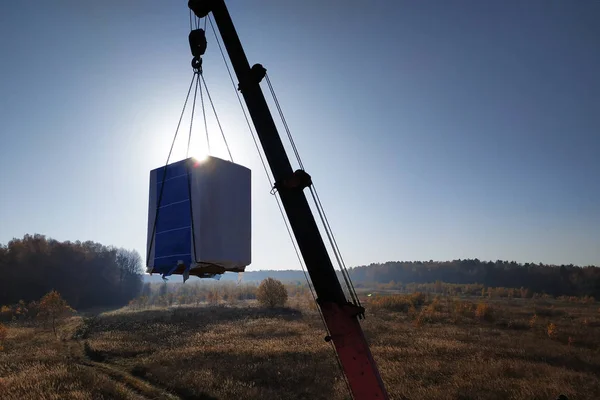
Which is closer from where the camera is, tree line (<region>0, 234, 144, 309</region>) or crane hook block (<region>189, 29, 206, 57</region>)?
crane hook block (<region>189, 29, 206, 57</region>)

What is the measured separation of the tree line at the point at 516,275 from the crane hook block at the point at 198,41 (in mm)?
126334

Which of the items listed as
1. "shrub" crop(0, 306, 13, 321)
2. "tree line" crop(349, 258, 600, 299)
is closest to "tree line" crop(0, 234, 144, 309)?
"shrub" crop(0, 306, 13, 321)

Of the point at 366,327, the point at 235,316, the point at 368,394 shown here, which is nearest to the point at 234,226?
the point at 368,394

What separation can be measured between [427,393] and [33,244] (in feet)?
297

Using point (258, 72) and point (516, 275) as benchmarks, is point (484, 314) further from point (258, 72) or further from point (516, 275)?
point (516, 275)

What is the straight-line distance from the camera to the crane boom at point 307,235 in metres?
4.79

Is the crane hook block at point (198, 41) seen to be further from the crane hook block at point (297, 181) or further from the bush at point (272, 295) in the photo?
the bush at point (272, 295)

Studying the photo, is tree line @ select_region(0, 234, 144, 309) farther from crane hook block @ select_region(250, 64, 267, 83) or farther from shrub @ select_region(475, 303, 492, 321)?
crane hook block @ select_region(250, 64, 267, 83)

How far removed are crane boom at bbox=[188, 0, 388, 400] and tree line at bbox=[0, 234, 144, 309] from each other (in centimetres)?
7994

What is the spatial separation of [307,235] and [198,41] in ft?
15.0

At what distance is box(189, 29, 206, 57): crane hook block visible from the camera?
7.34 meters

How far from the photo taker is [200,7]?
268 inches

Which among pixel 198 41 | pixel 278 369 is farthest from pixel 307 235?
pixel 278 369

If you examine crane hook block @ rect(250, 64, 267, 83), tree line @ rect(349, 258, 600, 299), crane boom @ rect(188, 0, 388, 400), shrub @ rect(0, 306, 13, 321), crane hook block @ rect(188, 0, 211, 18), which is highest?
crane hook block @ rect(188, 0, 211, 18)
